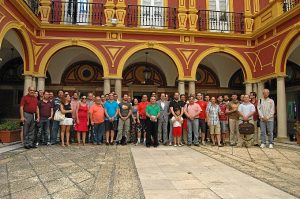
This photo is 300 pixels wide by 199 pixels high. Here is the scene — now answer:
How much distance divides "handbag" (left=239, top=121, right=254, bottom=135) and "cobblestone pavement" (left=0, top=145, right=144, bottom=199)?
355 cm

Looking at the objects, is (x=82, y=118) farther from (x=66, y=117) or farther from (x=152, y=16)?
(x=152, y=16)

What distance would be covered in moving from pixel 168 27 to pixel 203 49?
5.93 ft

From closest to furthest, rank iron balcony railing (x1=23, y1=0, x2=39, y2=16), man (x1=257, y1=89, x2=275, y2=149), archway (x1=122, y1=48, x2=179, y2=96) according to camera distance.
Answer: man (x1=257, y1=89, x2=275, y2=149) → iron balcony railing (x1=23, y1=0, x2=39, y2=16) → archway (x1=122, y1=48, x2=179, y2=96)

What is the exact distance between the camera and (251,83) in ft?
39.4

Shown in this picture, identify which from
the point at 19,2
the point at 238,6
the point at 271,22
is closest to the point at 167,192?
the point at 19,2

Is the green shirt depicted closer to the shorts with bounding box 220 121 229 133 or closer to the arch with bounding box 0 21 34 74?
the shorts with bounding box 220 121 229 133

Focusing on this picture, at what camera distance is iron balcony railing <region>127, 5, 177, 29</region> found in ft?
39.1

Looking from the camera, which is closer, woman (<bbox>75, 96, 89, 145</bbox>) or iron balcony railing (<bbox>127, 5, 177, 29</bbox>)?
woman (<bbox>75, 96, 89, 145</bbox>)

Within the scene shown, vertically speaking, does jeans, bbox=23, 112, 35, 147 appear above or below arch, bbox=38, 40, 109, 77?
below

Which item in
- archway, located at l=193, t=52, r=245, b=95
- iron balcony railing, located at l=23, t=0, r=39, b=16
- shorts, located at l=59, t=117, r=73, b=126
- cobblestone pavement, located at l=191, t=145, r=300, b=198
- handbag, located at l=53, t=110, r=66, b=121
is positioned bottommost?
cobblestone pavement, located at l=191, t=145, r=300, b=198

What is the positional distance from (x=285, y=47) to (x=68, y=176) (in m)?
8.98

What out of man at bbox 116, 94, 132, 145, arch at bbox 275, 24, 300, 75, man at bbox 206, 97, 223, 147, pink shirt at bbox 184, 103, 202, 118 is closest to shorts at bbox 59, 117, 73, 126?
man at bbox 116, 94, 132, 145

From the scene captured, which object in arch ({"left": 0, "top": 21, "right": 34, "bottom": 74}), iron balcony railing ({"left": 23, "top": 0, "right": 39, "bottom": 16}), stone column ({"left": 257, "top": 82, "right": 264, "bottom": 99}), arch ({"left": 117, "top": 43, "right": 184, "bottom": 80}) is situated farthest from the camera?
stone column ({"left": 257, "top": 82, "right": 264, "bottom": 99})

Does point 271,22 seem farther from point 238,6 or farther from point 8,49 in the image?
point 8,49
